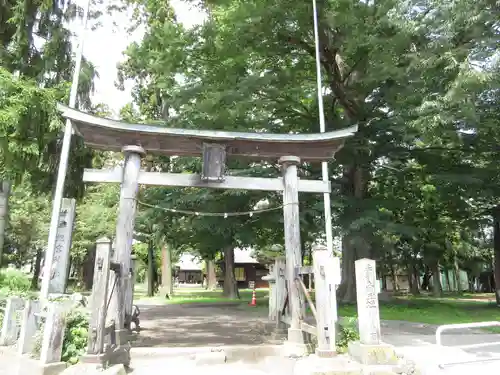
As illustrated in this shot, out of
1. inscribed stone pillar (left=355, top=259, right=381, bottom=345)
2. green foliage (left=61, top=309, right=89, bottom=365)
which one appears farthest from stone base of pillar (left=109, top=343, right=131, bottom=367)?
inscribed stone pillar (left=355, top=259, right=381, bottom=345)

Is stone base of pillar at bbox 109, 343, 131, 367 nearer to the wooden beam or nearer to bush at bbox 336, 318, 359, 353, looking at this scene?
the wooden beam

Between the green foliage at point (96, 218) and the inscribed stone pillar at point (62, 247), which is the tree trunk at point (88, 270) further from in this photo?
the inscribed stone pillar at point (62, 247)

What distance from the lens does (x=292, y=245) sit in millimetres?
8398

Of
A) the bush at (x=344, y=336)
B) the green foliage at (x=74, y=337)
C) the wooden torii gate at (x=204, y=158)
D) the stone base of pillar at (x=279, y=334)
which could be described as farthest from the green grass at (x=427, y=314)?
the green foliage at (x=74, y=337)

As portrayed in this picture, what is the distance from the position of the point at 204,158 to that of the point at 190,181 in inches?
24.9

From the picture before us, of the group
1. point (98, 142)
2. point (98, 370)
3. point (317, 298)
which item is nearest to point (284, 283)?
point (317, 298)

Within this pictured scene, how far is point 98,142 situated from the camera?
28.1 ft

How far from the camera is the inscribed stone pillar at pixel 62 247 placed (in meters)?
9.16

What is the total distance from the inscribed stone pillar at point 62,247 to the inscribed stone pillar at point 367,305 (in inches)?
273

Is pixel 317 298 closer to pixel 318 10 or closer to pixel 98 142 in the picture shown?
pixel 98 142

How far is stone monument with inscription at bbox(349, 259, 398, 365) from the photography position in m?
6.20

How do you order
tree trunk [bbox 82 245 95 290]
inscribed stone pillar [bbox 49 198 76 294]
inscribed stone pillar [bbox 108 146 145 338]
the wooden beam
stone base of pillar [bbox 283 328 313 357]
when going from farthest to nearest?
tree trunk [bbox 82 245 95 290], inscribed stone pillar [bbox 49 198 76 294], the wooden beam, stone base of pillar [bbox 283 328 313 357], inscribed stone pillar [bbox 108 146 145 338]

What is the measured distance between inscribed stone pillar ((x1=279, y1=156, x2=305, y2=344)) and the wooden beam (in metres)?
0.27

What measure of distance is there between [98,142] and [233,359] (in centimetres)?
555
